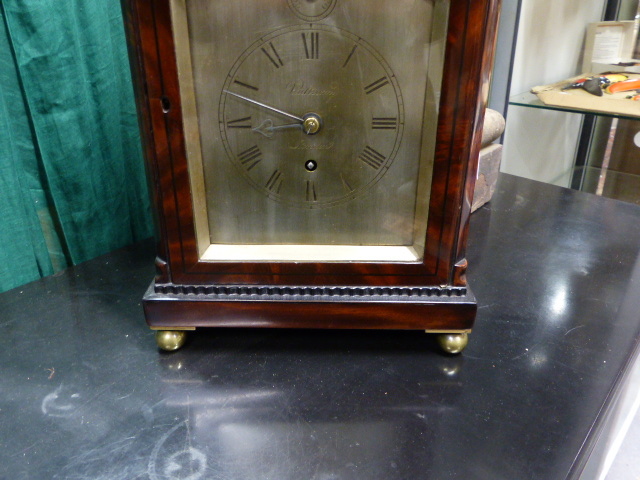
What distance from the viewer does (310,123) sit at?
0.68 m

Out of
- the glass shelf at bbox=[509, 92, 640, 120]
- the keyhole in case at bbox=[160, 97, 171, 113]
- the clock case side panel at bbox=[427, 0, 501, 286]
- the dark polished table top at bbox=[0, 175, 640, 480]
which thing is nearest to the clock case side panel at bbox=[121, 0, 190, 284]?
the keyhole in case at bbox=[160, 97, 171, 113]

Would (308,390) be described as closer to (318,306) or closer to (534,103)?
(318,306)

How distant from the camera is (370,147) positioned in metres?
0.70

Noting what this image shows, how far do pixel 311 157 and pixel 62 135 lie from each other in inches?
19.2

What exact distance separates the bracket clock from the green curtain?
1.10 feet

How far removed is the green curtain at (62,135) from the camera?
85cm

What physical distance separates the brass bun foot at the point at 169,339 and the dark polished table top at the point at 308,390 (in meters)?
0.01

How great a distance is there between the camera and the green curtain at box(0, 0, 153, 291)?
2.80ft

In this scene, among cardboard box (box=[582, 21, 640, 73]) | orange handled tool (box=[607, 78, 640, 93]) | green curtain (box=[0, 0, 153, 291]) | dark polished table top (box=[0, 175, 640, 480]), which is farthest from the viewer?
cardboard box (box=[582, 21, 640, 73])

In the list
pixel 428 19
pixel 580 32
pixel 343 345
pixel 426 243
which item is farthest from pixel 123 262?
pixel 580 32

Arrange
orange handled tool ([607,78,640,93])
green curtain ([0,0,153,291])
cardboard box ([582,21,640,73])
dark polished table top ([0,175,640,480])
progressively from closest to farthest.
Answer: dark polished table top ([0,175,640,480]) → green curtain ([0,0,153,291]) → orange handled tool ([607,78,640,93]) → cardboard box ([582,21,640,73])

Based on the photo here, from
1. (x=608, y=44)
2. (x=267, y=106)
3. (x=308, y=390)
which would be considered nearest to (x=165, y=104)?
(x=267, y=106)

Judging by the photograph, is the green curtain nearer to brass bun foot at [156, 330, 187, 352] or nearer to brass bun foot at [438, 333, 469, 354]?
brass bun foot at [156, 330, 187, 352]

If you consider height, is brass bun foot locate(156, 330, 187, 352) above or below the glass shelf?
below
